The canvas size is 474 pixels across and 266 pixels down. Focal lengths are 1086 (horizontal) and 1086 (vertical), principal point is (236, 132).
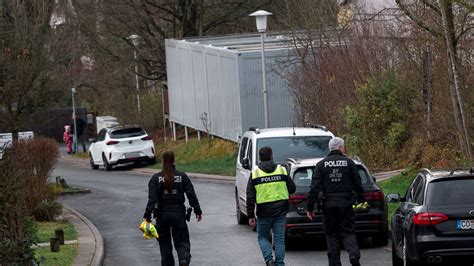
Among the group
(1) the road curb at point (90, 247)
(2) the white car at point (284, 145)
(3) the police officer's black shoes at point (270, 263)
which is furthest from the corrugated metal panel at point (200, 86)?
(3) the police officer's black shoes at point (270, 263)

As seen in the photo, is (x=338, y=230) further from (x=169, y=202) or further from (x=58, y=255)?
(x=58, y=255)

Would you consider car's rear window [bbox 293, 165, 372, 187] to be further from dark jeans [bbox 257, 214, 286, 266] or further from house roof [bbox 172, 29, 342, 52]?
house roof [bbox 172, 29, 342, 52]

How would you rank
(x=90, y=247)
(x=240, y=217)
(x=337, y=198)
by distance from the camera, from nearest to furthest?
(x=337, y=198), (x=90, y=247), (x=240, y=217)

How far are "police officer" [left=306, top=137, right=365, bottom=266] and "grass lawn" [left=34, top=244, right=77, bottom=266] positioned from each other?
4.40 m

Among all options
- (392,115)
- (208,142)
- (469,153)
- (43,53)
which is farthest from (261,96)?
(469,153)

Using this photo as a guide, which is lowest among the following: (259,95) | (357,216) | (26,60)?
(357,216)

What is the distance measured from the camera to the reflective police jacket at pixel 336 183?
13.6 m

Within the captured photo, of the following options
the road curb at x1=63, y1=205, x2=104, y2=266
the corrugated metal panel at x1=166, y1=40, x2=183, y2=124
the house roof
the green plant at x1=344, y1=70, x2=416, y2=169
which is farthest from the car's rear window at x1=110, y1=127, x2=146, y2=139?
the road curb at x1=63, y1=205, x2=104, y2=266

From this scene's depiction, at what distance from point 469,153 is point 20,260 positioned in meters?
8.38

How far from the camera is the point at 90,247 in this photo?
18750 millimetres

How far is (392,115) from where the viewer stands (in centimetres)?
2848

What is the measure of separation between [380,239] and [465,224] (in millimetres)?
4622

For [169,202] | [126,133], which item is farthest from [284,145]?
[126,133]

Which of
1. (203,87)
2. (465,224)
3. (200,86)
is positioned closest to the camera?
(465,224)
